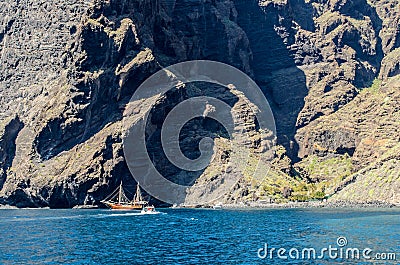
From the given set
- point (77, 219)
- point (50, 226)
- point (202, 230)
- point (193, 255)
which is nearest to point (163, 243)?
point (193, 255)

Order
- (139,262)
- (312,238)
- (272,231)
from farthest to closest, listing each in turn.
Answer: (272,231), (312,238), (139,262)

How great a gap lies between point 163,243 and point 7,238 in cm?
3462

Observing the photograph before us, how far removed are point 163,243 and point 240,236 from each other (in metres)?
20.2

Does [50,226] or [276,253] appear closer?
[276,253]

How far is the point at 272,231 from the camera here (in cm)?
14900

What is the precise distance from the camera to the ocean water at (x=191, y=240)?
342 ft

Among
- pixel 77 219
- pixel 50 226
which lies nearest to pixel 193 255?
pixel 50 226

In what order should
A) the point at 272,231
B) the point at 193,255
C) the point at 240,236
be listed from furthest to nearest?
the point at 272,231
the point at 240,236
the point at 193,255

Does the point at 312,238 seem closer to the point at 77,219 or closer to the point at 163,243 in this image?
the point at 163,243

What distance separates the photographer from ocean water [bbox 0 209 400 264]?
10419cm

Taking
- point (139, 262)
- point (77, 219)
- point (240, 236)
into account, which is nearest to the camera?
point (139, 262)

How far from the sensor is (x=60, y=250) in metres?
115

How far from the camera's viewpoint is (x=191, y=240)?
432ft

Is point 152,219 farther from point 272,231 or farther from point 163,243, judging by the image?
point 163,243
